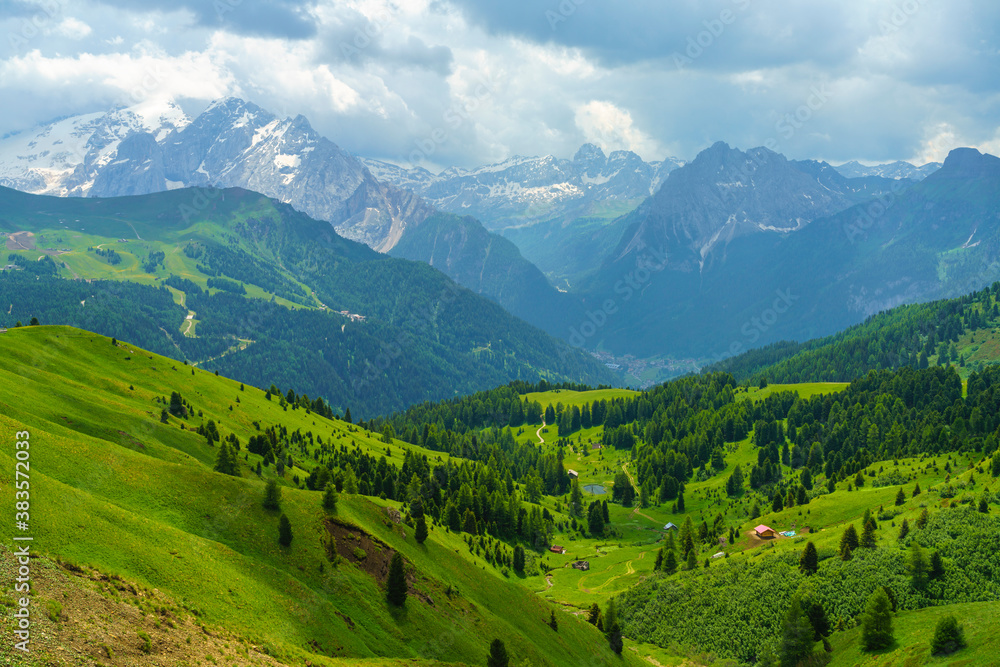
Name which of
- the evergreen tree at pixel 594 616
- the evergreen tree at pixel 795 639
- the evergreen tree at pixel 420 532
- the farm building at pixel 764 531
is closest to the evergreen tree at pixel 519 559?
the evergreen tree at pixel 594 616

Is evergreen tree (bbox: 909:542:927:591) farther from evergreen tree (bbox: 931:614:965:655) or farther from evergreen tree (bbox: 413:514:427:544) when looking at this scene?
evergreen tree (bbox: 413:514:427:544)

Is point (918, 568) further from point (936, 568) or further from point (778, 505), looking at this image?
point (778, 505)

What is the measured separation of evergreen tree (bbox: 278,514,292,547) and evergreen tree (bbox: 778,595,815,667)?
7113cm

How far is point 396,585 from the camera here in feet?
266

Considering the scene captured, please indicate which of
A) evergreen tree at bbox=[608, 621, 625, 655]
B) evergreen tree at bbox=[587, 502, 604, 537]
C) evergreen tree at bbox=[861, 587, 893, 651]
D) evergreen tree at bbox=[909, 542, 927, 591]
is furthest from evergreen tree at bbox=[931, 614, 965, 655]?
evergreen tree at bbox=[587, 502, 604, 537]

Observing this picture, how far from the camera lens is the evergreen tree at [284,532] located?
79375 millimetres

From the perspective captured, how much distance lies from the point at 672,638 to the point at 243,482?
7824cm

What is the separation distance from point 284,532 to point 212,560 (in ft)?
38.9

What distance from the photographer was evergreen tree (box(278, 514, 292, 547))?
79.4m

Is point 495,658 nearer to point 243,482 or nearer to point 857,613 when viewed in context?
point 243,482

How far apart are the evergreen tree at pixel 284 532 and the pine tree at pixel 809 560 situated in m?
84.9

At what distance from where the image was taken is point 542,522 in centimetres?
17950

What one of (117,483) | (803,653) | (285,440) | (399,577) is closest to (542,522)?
(285,440)

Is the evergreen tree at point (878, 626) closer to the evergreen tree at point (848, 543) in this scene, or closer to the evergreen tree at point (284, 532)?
the evergreen tree at point (848, 543)
